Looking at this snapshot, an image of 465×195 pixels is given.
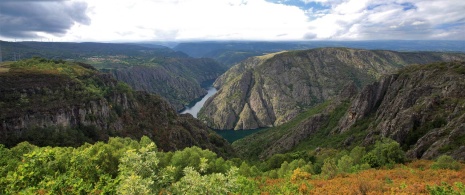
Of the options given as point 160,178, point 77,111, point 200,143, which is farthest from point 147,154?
point 200,143

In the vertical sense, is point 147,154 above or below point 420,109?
Result: above

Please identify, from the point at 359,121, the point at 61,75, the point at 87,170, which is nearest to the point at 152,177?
the point at 87,170

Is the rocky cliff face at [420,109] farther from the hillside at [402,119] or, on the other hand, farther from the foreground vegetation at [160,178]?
the foreground vegetation at [160,178]

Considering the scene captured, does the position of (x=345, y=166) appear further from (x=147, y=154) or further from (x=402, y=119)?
(x=402, y=119)

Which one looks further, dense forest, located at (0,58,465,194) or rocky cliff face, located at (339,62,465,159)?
rocky cliff face, located at (339,62,465,159)

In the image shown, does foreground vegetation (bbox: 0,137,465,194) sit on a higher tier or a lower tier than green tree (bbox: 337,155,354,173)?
higher

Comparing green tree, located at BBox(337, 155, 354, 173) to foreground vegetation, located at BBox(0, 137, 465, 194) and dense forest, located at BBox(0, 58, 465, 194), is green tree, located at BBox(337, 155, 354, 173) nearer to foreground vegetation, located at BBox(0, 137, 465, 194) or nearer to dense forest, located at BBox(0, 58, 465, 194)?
foreground vegetation, located at BBox(0, 137, 465, 194)

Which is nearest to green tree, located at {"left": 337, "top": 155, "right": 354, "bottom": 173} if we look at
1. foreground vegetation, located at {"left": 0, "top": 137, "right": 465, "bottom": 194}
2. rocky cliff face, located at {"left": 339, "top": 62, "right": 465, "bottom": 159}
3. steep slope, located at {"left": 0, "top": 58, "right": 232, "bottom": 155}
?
foreground vegetation, located at {"left": 0, "top": 137, "right": 465, "bottom": 194}

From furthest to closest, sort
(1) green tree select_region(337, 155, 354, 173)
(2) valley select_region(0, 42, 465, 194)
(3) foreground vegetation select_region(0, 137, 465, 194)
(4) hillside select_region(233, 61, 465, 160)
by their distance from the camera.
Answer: (4) hillside select_region(233, 61, 465, 160)
(1) green tree select_region(337, 155, 354, 173)
(2) valley select_region(0, 42, 465, 194)
(3) foreground vegetation select_region(0, 137, 465, 194)
